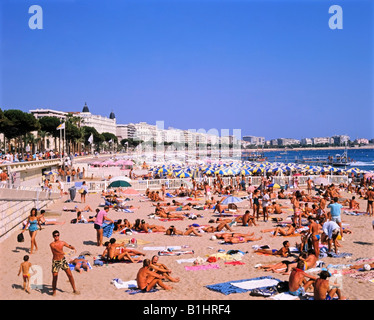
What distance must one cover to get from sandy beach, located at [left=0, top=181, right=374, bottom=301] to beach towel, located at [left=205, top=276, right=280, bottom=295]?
132 millimetres

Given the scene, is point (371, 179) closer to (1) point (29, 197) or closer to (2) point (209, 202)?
(2) point (209, 202)

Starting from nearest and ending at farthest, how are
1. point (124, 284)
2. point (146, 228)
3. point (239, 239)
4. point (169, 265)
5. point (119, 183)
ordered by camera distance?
point (124, 284), point (169, 265), point (239, 239), point (146, 228), point (119, 183)

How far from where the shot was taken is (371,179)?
26844mm

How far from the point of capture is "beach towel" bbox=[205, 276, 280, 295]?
7273mm

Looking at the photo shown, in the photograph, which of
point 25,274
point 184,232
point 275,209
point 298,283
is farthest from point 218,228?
point 25,274

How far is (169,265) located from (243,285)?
219cm

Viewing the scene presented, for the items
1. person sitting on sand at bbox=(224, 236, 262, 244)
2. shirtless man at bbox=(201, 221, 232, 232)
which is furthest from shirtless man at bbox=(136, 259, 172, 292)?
shirtless man at bbox=(201, 221, 232, 232)

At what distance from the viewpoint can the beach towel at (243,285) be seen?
7.27m

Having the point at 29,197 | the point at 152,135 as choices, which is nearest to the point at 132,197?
the point at 29,197

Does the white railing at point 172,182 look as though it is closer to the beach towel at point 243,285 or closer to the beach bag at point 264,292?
the beach towel at point 243,285

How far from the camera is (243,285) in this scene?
7.49 meters

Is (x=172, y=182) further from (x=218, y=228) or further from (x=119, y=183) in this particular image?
(x=218, y=228)

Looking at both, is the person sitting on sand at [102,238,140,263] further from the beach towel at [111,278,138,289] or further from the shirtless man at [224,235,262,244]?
the shirtless man at [224,235,262,244]
